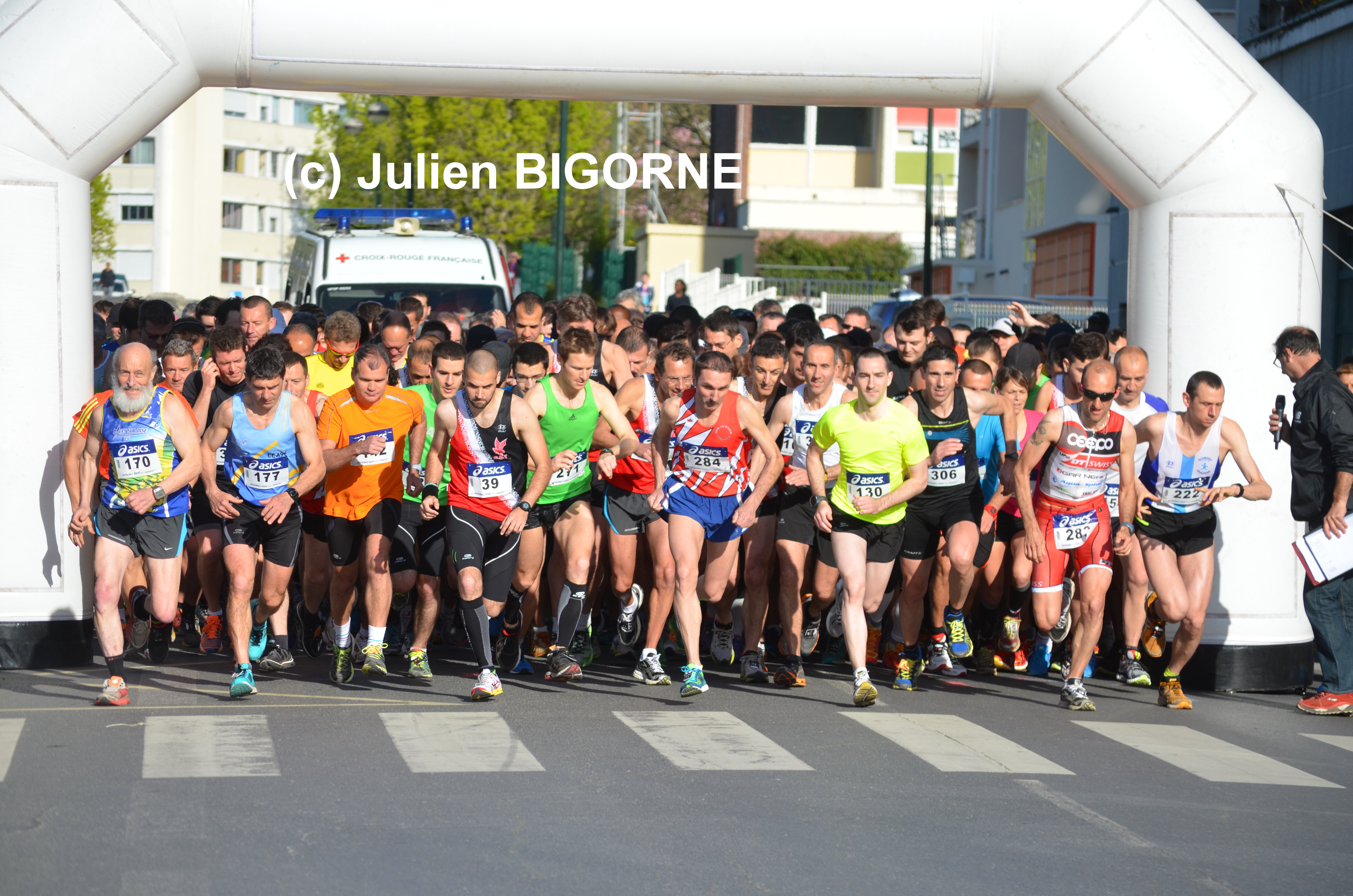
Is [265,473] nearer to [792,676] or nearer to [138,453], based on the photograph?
[138,453]

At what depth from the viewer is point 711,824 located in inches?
266

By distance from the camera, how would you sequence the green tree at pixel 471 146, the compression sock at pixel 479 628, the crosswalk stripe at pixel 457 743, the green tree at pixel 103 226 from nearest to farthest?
1. the crosswalk stripe at pixel 457 743
2. the compression sock at pixel 479 628
3. the green tree at pixel 471 146
4. the green tree at pixel 103 226

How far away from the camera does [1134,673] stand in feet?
35.5

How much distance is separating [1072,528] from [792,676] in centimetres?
181

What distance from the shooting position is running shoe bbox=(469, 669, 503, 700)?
9578mm

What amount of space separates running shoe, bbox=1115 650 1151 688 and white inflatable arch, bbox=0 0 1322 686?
443 mm

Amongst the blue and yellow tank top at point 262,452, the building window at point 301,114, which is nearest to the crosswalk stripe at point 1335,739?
the blue and yellow tank top at point 262,452

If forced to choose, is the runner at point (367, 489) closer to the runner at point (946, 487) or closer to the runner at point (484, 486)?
the runner at point (484, 486)

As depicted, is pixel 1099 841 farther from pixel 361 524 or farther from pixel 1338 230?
pixel 1338 230

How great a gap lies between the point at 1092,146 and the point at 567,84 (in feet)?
10.2

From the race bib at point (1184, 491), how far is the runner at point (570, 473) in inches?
117

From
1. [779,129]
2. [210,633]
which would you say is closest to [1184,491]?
[210,633]

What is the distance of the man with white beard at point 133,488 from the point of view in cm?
923

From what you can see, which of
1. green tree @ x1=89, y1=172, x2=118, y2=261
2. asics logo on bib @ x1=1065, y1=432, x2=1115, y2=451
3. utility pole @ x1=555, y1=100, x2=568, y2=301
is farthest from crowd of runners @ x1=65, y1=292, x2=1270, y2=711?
green tree @ x1=89, y1=172, x2=118, y2=261
